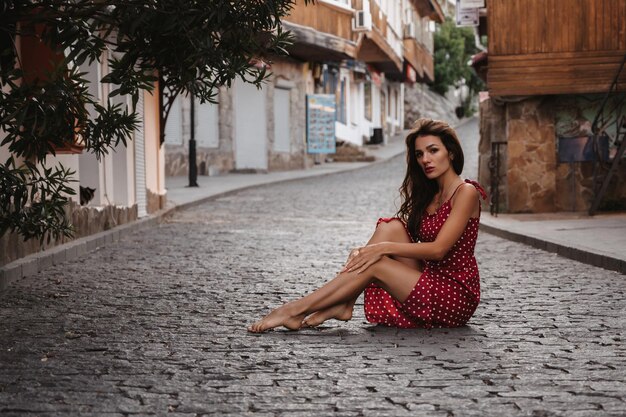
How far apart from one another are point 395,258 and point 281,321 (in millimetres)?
821

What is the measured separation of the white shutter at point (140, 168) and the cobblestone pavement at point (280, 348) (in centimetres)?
543

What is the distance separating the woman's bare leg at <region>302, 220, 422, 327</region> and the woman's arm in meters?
0.15

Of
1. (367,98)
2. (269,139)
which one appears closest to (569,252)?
(269,139)

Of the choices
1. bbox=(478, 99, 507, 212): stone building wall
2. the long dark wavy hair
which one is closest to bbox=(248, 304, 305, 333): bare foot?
the long dark wavy hair

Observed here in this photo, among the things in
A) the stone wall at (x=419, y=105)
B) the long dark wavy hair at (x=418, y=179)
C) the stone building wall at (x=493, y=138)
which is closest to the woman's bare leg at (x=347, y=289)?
the long dark wavy hair at (x=418, y=179)

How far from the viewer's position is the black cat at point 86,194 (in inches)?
516

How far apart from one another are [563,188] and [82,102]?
1116 centimetres

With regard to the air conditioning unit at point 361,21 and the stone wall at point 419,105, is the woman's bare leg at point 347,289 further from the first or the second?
the stone wall at point 419,105

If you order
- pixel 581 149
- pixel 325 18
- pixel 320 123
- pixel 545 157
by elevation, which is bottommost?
pixel 545 157

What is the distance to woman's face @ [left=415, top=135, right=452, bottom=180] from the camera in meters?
6.42

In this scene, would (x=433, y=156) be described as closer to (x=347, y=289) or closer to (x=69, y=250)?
(x=347, y=289)

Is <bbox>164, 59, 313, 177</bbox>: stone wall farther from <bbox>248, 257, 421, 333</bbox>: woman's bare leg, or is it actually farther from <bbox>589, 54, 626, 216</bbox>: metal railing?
<bbox>248, 257, 421, 333</bbox>: woman's bare leg

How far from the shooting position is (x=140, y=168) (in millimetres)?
16359

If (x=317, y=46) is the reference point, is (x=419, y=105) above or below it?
below
